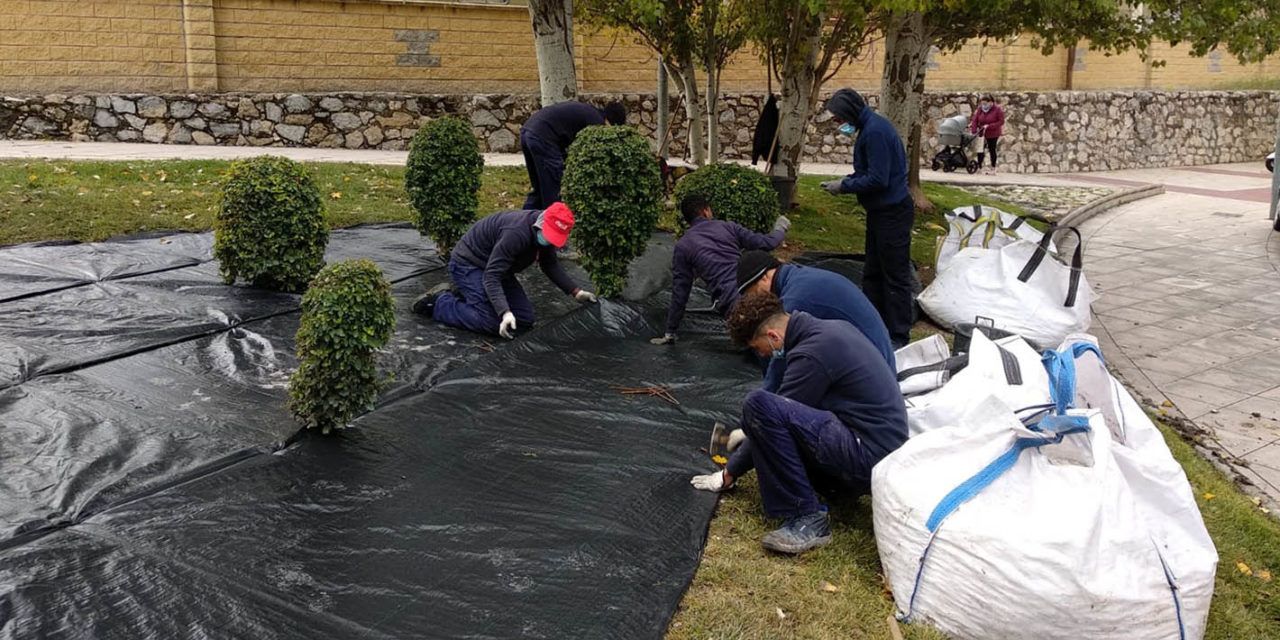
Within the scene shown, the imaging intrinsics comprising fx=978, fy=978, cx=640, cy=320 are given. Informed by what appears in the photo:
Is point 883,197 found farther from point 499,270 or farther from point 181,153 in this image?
point 181,153

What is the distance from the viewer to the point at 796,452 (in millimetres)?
3711

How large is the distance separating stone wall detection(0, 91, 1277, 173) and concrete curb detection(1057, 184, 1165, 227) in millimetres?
4025

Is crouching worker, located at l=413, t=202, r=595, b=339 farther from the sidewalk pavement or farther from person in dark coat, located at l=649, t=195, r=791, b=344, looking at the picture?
the sidewalk pavement

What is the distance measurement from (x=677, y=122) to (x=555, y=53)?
30.9 ft

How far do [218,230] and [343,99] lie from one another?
1011 centimetres

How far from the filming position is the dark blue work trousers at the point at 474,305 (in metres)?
5.83

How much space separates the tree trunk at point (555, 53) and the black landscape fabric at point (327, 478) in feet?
13.8

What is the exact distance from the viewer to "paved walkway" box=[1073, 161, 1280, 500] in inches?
227

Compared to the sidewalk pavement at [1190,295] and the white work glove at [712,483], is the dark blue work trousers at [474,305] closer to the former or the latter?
the white work glove at [712,483]

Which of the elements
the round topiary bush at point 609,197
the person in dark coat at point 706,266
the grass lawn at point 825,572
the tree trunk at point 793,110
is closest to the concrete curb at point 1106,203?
the tree trunk at point 793,110

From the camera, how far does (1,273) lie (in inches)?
240

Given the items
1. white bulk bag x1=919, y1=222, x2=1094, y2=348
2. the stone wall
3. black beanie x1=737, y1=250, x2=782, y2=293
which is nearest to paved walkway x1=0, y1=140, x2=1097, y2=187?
the stone wall

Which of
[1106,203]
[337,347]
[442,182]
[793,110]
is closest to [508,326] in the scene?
[337,347]

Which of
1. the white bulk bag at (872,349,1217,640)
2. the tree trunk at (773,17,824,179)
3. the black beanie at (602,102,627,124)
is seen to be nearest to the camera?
the white bulk bag at (872,349,1217,640)
